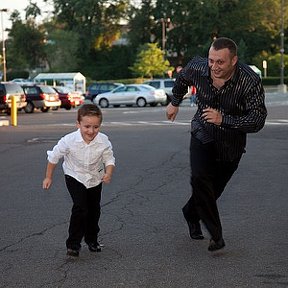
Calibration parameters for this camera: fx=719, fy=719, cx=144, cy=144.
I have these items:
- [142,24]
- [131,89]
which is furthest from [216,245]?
[142,24]

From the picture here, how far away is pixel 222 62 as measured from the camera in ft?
19.9

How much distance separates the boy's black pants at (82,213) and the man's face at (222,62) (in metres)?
1.46

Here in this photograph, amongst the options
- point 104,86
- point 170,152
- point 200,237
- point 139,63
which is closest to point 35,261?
point 200,237

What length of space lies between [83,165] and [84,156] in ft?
0.27

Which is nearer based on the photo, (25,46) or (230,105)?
(230,105)

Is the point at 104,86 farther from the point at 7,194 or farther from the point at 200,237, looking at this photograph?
the point at 200,237

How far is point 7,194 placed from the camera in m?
10.0

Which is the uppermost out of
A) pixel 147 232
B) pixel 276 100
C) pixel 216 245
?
pixel 216 245

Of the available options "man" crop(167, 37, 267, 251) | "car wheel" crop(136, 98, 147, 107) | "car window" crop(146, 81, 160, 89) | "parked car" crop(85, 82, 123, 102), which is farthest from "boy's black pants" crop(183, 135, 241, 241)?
"parked car" crop(85, 82, 123, 102)

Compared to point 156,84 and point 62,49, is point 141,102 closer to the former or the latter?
point 156,84

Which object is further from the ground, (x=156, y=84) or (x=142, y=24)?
(x=142, y=24)

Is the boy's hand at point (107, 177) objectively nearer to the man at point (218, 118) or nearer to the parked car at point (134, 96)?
the man at point (218, 118)

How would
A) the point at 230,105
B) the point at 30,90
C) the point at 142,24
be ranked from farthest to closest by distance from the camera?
1. the point at 142,24
2. the point at 30,90
3. the point at 230,105

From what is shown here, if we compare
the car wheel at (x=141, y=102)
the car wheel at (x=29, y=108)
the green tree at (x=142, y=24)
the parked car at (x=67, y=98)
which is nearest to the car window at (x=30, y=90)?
the car wheel at (x=29, y=108)
